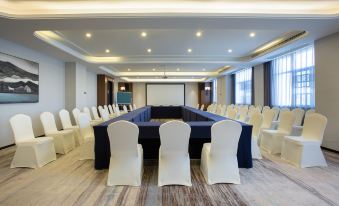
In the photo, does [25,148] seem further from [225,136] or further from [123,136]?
[225,136]

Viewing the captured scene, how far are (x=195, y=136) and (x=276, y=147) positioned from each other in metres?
2.68

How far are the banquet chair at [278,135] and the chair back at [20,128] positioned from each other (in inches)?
223

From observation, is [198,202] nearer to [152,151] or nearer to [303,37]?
[152,151]

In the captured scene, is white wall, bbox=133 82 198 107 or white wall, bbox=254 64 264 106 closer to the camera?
white wall, bbox=254 64 264 106

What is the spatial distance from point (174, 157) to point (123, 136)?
2.85 feet

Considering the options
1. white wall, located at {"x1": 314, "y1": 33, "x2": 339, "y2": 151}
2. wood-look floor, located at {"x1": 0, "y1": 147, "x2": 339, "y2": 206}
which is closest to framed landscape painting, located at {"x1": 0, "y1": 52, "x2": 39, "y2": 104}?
wood-look floor, located at {"x1": 0, "y1": 147, "x2": 339, "y2": 206}

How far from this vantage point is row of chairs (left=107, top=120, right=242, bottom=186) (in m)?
3.52

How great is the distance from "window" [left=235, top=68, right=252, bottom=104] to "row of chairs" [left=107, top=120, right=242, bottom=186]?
9.84m

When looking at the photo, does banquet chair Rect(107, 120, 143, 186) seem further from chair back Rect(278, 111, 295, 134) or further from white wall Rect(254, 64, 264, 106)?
white wall Rect(254, 64, 264, 106)

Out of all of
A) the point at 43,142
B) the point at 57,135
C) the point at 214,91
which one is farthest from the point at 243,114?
the point at 214,91

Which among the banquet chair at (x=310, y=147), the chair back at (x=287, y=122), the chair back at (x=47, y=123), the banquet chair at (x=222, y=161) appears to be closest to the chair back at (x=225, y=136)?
the banquet chair at (x=222, y=161)

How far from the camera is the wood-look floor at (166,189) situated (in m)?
3.09

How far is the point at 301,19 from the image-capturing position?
4.77 m

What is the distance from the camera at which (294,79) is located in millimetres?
8625
